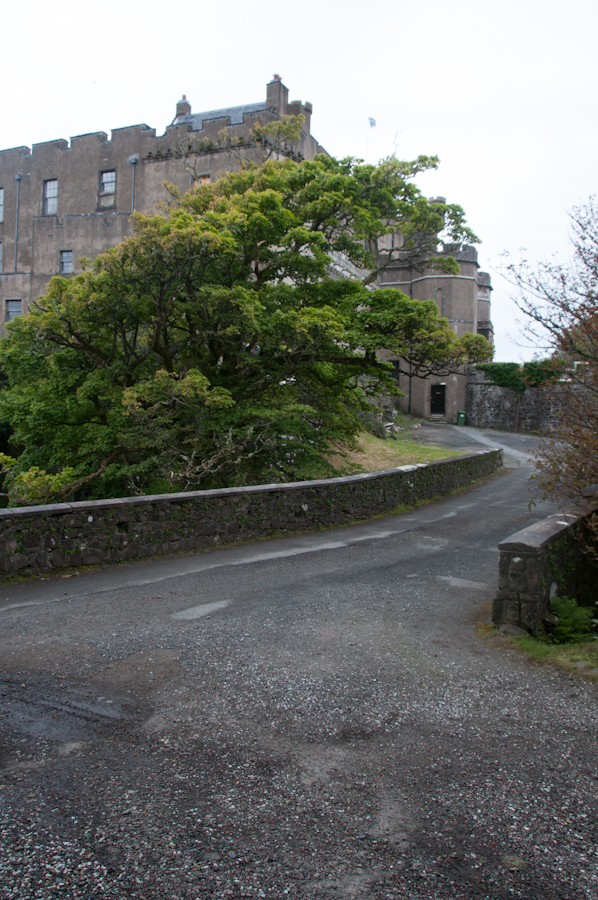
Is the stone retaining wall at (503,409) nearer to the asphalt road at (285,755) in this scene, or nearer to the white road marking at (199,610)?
the asphalt road at (285,755)

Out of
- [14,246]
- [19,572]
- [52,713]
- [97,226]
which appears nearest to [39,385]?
[19,572]

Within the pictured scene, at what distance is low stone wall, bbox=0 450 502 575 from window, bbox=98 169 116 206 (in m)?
25.4

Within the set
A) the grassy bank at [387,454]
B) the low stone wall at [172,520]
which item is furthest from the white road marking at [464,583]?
the grassy bank at [387,454]

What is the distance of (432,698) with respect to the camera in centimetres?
458

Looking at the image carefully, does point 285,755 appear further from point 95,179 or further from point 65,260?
point 95,179

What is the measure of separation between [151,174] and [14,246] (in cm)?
1007

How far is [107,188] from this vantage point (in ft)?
107

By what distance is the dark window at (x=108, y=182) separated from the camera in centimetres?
3238

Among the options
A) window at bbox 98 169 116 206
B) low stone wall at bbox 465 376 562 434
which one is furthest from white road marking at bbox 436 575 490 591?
low stone wall at bbox 465 376 562 434

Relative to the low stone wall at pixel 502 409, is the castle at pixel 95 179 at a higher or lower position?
higher

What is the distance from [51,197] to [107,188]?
4098mm

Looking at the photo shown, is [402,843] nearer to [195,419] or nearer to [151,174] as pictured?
[195,419]

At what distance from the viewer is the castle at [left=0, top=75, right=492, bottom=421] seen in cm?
2894

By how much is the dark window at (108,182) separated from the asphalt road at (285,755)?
100ft
